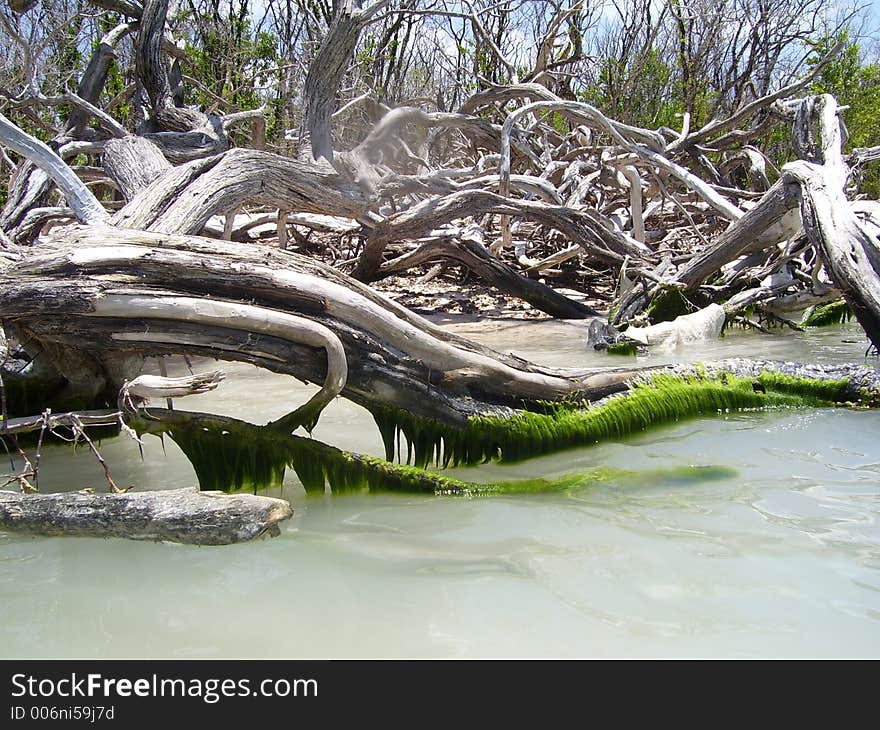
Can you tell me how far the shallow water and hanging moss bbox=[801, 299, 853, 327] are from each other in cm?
483

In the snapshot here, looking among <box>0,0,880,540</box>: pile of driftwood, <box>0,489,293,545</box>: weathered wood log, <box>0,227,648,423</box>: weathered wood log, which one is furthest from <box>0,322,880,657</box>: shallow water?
<box>0,0,880,540</box>: pile of driftwood

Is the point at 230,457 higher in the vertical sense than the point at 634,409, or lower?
lower

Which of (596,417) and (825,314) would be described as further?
(825,314)

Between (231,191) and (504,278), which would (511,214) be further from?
(231,191)

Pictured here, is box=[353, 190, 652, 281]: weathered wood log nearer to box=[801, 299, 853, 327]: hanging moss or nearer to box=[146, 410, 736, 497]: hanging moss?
box=[801, 299, 853, 327]: hanging moss

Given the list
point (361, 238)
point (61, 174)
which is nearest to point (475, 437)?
point (61, 174)

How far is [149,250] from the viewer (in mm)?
3355

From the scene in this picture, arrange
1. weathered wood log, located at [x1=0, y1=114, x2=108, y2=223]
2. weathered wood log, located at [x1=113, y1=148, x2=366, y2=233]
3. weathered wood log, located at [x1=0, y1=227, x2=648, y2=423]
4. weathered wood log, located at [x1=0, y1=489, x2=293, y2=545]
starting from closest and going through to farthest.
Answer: weathered wood log, located at [x1=0, y1=489, x2=293, y2=545]
weathered wood log, located at [x1=0, y1=227, x2=648, y2=423]
weathered wood log, located at [x1=0, y1=114, x2=108, y2=223]
weathered wood log, located at [x1=113, y1=148, x2=366, y2=233]

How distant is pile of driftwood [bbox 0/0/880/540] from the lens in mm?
3367

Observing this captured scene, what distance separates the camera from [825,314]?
821 cm

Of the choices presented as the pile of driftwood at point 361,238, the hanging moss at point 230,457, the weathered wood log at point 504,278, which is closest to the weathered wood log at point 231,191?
the pile of driftwood at point 361,238

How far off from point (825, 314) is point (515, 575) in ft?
22.9

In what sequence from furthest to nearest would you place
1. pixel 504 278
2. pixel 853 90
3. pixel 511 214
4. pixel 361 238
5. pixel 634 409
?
pixel 853 90 < pixel 361 238 < pixel 504 278 < pixel 511 214 < pixel 634 409
